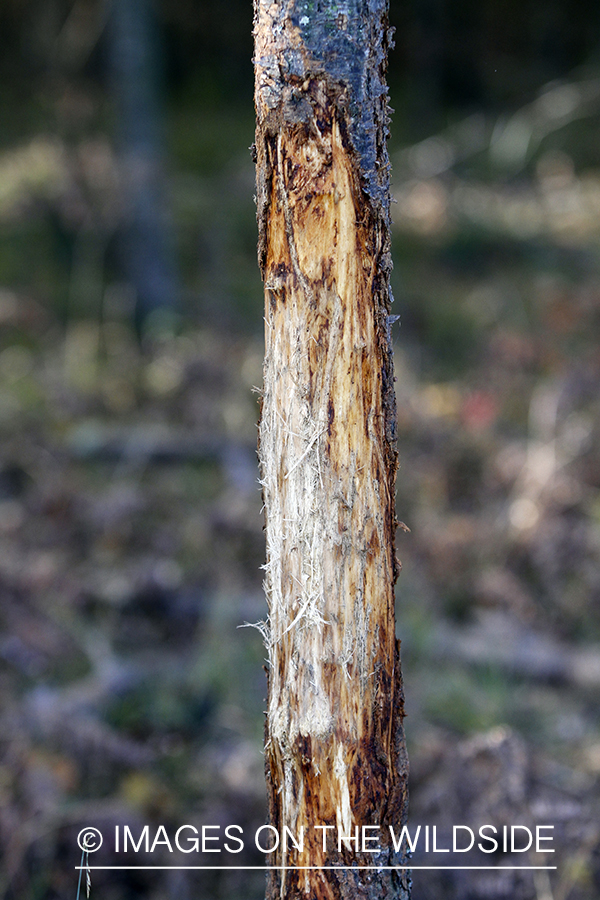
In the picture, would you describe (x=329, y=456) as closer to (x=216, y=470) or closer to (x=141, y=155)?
(x=216, y=470)

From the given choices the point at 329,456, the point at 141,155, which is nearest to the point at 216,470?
the point at 141,155

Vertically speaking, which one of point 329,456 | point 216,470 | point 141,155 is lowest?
point 329,456

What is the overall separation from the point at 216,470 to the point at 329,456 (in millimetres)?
4314

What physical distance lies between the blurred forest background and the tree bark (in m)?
1.19

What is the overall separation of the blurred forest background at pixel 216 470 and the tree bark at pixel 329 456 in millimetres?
1186

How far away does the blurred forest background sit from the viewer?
9.17ft

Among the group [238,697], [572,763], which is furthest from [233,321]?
[572,763]

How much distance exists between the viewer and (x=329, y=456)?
1.50 meters

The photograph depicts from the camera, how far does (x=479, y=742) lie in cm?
256

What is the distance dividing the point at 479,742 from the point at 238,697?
4.38 feet

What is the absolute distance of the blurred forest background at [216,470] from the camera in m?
2.79

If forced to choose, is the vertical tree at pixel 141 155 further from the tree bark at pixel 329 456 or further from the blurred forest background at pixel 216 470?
the tree bark at pixel 329 456

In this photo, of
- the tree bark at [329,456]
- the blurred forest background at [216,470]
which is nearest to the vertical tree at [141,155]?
the blurred forest background at [216,470]

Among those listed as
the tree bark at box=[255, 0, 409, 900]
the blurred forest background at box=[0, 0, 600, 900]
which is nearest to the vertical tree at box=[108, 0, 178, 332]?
the blurred forest background at box=[0, 0, 600, 900]
